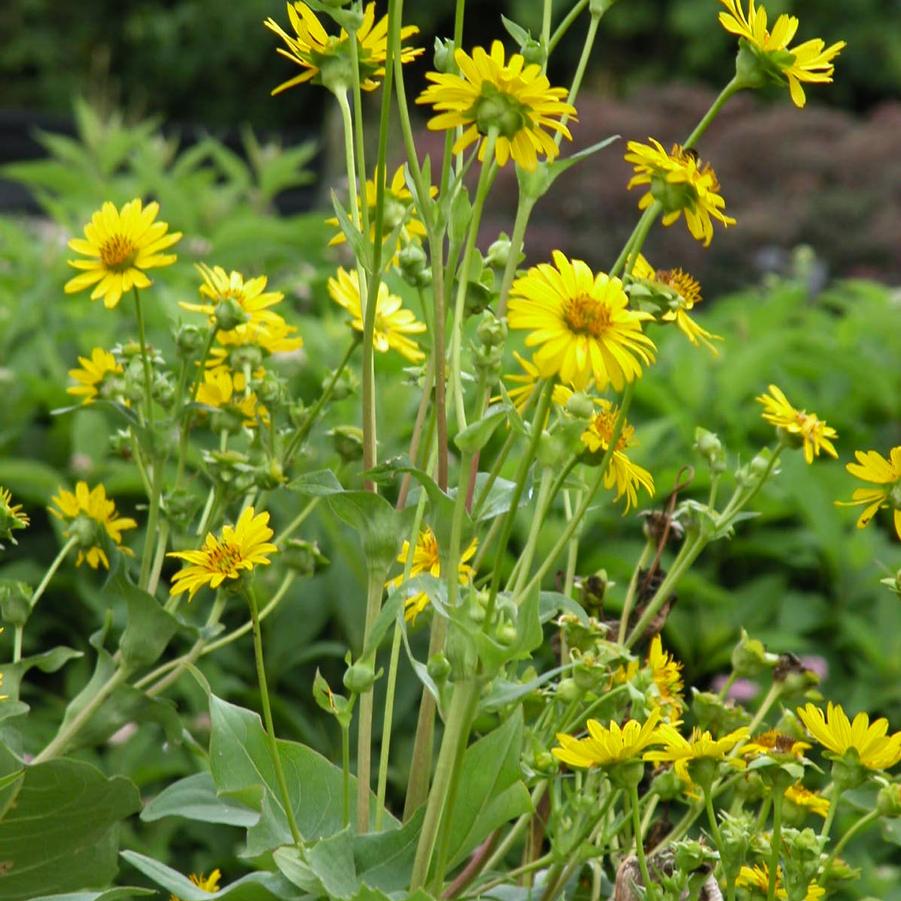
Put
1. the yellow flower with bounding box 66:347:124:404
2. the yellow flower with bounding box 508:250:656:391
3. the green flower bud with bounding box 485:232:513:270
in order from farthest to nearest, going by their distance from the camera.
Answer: the yellow flower with bounding box 66:347:124:404, the green flower bud with bounding box 485:232:513:270, the yellow flower with bounding box 508:250:656:391

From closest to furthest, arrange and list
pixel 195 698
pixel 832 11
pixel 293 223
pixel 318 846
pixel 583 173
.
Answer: pixel 318 846, pixel 195 698, pixel 293 223, pixel 583 173, pixel 832 11

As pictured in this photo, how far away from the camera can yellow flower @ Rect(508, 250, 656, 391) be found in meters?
0.68

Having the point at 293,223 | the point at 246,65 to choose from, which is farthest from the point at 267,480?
the point at 246,65

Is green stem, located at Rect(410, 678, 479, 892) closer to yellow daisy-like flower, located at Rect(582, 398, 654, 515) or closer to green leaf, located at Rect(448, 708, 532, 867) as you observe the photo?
green leaf, located at Rect(448, 708, 532, 867)

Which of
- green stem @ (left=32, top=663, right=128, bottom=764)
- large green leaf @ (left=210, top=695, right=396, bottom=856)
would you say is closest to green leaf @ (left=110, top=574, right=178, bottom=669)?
green stem @ (left=32, top=663, right=128, bottom=764)

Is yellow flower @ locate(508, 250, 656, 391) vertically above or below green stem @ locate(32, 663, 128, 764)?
above

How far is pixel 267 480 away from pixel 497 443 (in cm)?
72

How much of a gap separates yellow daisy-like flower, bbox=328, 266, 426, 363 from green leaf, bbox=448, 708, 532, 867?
10.2 inches

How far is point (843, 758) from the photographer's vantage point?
812 mm

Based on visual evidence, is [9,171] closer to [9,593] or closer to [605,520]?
[605,520]

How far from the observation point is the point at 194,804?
0.90 metres

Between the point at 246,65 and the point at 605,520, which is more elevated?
the point at 605,520

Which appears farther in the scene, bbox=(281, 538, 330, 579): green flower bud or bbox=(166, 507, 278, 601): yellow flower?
bbox=(281, 538, 330, 579): green flower bud

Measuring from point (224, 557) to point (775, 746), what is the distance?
330 millimetres
